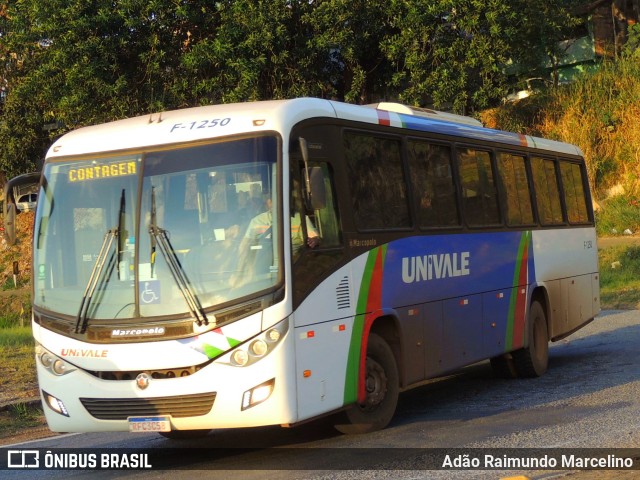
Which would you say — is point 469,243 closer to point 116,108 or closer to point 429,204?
point 429,204

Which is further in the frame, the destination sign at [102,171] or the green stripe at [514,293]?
the green stripe at [514,293]

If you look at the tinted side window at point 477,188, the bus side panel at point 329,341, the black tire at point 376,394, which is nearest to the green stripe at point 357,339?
the bus side panel at point 329,341

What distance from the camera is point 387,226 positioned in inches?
406

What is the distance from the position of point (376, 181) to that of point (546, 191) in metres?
5.28

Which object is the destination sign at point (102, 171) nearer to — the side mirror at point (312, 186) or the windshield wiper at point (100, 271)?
the windshield wiper at point (100, 271)

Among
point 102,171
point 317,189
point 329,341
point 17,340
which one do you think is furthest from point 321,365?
point 17,340

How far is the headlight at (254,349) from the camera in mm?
8242

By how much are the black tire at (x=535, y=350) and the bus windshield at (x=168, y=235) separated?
6173 millimetres

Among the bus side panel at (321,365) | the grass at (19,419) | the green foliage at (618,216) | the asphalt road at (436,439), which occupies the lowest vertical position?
the asphalt road at (436,439)

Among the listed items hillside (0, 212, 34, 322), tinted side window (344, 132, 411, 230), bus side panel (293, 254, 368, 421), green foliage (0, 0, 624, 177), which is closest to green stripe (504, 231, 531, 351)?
tinted side window (344, 132, 411, 230)

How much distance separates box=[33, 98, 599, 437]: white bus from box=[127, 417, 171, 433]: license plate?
19 millimetres

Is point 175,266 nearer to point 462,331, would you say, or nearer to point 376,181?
point 376,181

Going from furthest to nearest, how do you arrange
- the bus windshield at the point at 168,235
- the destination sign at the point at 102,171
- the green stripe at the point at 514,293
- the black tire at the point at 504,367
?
the black tire at the point at 504,367 < the green stripe at the point at 514,293 < the destination sign at the point at 102,171 < the bus windshield at the point at 168,235

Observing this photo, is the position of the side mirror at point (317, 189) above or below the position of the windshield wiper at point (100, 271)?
above
